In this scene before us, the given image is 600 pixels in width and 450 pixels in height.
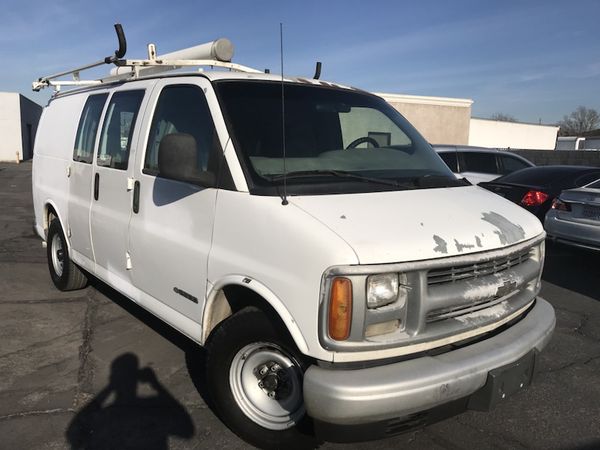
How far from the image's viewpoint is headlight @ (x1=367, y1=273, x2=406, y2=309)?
7.73ft

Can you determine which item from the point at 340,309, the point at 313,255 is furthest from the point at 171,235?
the point at 340,309

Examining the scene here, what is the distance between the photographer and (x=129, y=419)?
322cm

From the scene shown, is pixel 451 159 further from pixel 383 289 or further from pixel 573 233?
pixel 383 289

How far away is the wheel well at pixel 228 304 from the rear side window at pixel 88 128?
220 centimetres

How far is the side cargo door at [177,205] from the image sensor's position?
10.0 ft

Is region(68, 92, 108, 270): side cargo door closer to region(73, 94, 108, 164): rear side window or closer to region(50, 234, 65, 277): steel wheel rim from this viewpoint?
region(73, 94, 108, 164): rear side window

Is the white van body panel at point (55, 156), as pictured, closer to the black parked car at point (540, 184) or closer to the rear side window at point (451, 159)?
the black parked car at point (540, 184)

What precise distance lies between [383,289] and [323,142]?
54.8 inches

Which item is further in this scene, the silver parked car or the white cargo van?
the silver parked car

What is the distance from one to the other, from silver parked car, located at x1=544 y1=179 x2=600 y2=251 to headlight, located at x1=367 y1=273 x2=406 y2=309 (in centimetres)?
496

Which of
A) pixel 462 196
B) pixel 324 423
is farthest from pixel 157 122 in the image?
pixel 324 423

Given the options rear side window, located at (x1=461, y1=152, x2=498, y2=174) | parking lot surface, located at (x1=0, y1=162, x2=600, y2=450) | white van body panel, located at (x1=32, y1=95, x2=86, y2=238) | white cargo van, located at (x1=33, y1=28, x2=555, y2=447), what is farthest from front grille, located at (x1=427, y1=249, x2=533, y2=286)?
rear side window, located at (x1=461, y1=152, x2=498, y2=174)

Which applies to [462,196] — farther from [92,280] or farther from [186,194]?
[92,280]

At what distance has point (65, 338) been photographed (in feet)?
14.7
